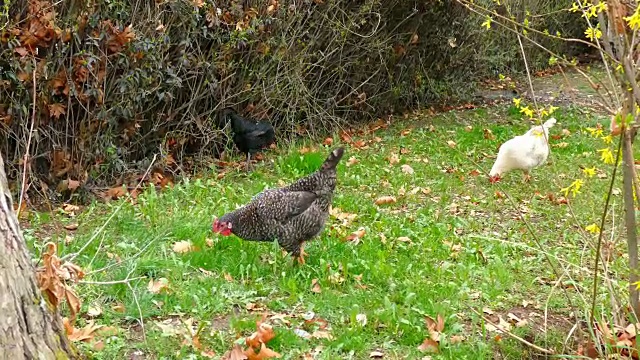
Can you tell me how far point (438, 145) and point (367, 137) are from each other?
1.10 m

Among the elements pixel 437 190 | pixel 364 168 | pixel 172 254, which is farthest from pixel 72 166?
pixel 437 190

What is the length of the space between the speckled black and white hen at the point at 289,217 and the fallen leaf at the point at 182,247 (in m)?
0.21

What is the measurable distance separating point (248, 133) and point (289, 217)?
3.38 m

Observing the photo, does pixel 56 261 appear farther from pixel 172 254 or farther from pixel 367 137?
pixel 367 137

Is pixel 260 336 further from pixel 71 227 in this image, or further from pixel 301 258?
pixel 71 227

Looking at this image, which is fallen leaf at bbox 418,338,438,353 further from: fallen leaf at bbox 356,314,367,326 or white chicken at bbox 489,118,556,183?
white chicken at bbox 489,118,556,183

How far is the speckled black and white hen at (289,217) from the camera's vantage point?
4.70 m

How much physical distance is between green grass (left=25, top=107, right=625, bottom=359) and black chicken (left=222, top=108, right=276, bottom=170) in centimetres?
56

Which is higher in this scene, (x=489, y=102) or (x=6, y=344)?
(x=6, y=344)

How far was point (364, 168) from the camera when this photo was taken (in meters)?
7.55

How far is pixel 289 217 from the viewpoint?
4.75 m

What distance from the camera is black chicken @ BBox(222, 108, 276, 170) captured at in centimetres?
799

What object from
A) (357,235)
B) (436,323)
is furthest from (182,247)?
(436,323)

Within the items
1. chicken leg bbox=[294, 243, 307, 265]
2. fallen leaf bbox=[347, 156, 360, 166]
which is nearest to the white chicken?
fallen leaf bbox=[347, 156, 360, 166]
